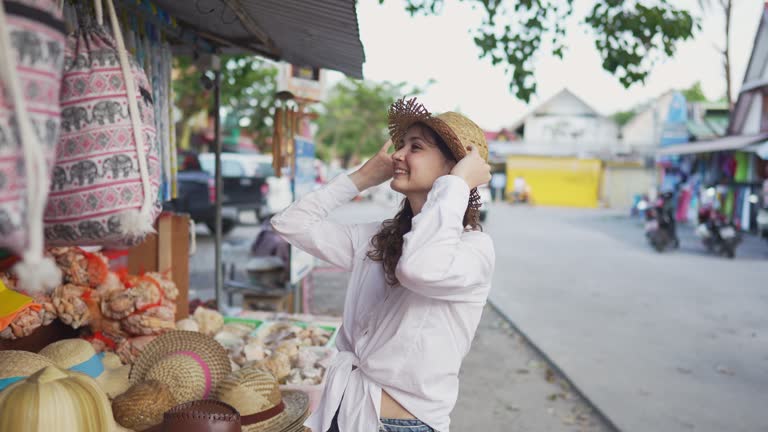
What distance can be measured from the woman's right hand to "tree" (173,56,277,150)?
493 centimetres

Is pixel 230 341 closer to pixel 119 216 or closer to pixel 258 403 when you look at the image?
pixel 258 403

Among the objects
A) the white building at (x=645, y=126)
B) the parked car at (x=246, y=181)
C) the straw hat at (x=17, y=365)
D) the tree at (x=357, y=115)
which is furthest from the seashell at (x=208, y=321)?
the white building at (x=645, y=126)

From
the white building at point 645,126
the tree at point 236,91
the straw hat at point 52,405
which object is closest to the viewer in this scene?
the straw hat at point 52,405

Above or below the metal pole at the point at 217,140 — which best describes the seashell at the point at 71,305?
below

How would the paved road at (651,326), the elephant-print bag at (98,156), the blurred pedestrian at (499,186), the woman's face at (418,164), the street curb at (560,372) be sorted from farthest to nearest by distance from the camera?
the blurred pedestrian at (499,186) < the paved road at (651,326) < the street curb at (560,372) < the woman's face at (418,164) < the elephant-print bag at (98,156)

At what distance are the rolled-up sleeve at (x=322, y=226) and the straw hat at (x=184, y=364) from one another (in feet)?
2.60

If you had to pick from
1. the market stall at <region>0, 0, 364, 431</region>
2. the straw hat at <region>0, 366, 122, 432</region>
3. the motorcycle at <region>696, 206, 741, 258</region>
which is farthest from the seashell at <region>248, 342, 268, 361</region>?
the motorcycle at <region>696, 206, 741, 258</region>

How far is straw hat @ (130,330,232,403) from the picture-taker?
2.48 metres

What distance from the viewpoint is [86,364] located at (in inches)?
96.3

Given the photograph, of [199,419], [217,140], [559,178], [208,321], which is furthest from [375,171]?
[559,178]

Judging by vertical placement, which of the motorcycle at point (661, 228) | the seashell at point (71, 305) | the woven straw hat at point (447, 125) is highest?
the woven straw hat at point (447, 125)

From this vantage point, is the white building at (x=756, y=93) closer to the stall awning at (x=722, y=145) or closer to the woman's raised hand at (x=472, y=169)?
the stall awning at (x=722, y=145)

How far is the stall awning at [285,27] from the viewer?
2928 millimetres

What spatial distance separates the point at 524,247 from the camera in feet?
49.2
